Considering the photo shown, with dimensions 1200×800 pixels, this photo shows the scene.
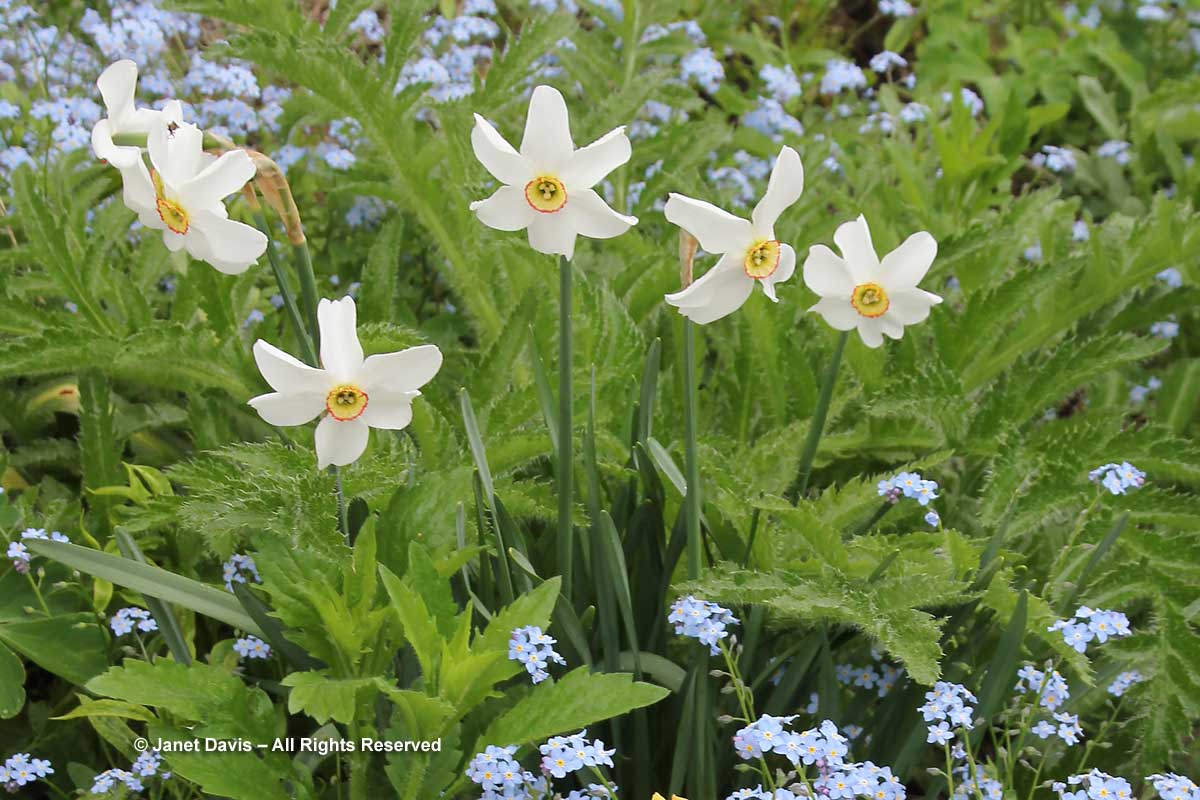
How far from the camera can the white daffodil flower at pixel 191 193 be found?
1.28 meters

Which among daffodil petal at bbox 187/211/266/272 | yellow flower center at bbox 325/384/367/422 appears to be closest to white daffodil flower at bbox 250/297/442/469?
yellow flower center at bbox 325/384/367/422

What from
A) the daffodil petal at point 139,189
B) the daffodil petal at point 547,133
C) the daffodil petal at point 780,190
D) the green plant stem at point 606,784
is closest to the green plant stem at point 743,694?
the green plant stem at point 606,784

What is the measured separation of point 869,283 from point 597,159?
15.9 inches

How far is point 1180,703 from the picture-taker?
1749 mm

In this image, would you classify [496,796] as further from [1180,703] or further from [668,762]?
[1180,703]

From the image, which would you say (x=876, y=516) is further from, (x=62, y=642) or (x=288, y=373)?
(x=62, y=642)

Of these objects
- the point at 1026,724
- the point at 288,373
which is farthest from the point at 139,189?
the point at 1026,724

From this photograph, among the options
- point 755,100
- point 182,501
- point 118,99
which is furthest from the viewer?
point 755,100

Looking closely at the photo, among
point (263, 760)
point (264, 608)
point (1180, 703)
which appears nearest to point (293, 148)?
point (264, 608)

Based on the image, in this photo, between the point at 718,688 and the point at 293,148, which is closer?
the point at 718,688

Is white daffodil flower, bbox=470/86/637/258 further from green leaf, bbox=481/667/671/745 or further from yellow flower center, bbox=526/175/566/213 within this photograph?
green leaf, bbox=481/667/671/745

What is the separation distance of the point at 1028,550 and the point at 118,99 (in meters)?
1.73

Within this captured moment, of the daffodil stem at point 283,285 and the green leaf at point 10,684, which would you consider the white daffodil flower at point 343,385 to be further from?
the green leaf at point 10,684

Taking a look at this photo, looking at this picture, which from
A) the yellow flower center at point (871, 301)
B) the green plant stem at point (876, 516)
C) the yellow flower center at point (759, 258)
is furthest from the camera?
the green plant stem at point (876, 516)
